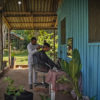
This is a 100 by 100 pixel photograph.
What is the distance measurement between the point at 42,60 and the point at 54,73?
114 centimetres

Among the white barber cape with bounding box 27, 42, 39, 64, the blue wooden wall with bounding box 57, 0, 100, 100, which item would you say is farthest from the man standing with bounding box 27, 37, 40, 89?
the blue wooden wall with bounding box 57, 0, 100, 100

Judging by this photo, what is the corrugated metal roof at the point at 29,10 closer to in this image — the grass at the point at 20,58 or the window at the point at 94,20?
the window at the point at 94,20

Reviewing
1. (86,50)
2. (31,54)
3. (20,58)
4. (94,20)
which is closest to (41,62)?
(31,54)

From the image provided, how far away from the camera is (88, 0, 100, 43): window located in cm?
314

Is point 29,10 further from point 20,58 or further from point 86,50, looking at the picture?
point 20,58

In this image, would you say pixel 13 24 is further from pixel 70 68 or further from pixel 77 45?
pixel 70 68

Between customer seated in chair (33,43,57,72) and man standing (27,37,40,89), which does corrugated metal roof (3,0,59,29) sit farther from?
→ customer seated in chair (33,43,57,72)

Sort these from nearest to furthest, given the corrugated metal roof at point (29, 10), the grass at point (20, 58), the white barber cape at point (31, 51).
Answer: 1. the white barber cape at point (31, 51)
2. the corrugated metal roof at point (29, 10)
3. the grass at point (20, 58)

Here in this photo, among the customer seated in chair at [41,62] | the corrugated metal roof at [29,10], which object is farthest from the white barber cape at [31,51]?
the corrugated metal roof at [29,10]

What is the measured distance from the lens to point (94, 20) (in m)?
3.23

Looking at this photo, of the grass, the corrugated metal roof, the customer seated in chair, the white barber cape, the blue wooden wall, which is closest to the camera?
the blue wooden wall

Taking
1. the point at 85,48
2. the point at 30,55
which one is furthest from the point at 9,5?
the point at 85,48

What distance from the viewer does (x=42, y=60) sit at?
4938 millimetres

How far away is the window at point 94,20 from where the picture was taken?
3.14 m
